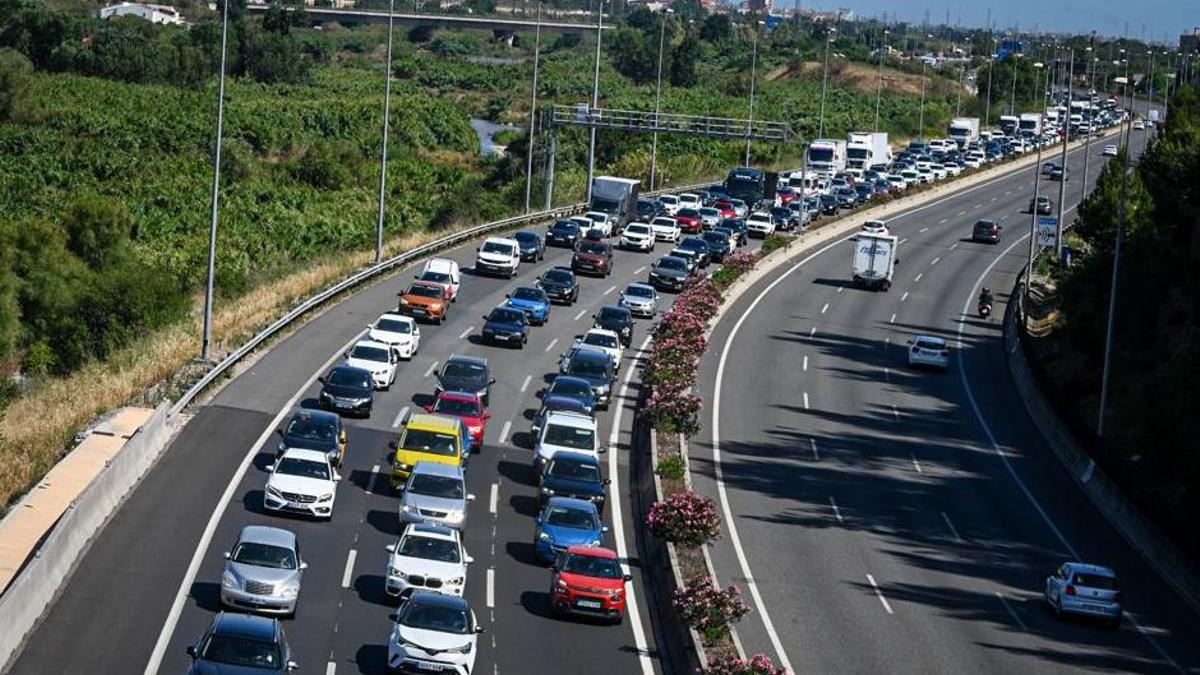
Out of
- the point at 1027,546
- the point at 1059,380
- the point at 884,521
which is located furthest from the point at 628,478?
the point at 1059,380

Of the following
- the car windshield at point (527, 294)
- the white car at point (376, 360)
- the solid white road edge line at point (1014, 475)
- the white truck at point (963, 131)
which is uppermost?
the white truck at point (963, 131)

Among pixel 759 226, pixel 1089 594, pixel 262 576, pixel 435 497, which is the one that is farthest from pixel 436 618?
pixel 759 226

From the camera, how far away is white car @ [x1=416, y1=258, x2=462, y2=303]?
206 ft

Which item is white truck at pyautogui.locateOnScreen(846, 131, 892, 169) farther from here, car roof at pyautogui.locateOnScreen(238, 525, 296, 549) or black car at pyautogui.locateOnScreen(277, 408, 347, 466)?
car roof at pyautogui.locateOnScreen(238, 525, 296, 549)

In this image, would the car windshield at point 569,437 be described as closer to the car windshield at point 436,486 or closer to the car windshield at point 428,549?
the car windshield at point 436,486

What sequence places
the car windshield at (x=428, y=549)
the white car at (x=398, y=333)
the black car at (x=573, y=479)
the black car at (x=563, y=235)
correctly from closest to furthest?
the car windshield at (x=428, y=549) < the black car at (x=573, y=479) < the white car at (x=398, y=333) < the black car at (x=563, y=235)

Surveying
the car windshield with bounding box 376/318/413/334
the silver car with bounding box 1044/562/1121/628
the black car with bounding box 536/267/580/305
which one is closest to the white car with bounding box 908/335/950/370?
the black car with bounding box 536/267/580/305

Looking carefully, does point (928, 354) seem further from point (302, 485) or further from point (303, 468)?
point (302, 485)

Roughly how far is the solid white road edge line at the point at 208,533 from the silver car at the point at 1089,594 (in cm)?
1608

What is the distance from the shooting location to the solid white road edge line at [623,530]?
3127cm

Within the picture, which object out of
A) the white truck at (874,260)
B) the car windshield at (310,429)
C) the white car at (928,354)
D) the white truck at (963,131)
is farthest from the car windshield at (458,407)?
the white truck at (963,131)

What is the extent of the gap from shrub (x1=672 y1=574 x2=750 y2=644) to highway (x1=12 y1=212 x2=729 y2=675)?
1.16 meters

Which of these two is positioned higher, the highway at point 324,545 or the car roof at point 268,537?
the car roof at point 268,537

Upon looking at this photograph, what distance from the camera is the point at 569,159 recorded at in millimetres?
133375
